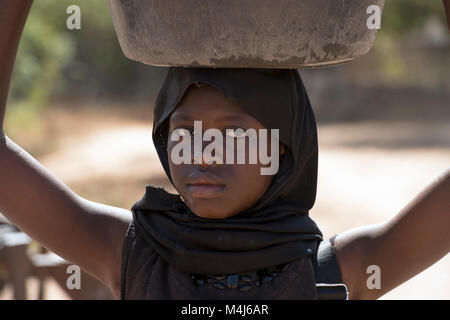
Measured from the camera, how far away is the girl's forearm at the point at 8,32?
177 cm

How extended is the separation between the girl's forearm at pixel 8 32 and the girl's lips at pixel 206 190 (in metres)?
0.54

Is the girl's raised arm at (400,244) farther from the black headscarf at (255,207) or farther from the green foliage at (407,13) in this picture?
the green foliage at (407,13)

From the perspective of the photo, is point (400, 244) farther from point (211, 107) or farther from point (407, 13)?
point (407, 13)

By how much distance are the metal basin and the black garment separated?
94 mm

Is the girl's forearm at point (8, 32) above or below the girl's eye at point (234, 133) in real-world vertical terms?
above

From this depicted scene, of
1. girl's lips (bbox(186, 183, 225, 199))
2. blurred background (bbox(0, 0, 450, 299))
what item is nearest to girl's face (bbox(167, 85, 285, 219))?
girl's lips (bbox(186, 183, 225, 199))

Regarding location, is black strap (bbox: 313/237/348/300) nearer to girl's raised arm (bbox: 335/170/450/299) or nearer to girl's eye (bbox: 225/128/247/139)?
girl's raised arm (bbox: 335/170/450/299)

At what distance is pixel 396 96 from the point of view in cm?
2022

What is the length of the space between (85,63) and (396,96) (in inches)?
416

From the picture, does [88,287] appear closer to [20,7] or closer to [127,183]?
[20,7]

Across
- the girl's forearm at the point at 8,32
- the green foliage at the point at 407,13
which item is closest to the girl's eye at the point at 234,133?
the girl's forearm at the point at 8,32

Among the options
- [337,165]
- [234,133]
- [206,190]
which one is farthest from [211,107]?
[337,165]

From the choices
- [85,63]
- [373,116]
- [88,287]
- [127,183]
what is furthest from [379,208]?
[85,63]

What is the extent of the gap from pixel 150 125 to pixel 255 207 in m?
16.8
